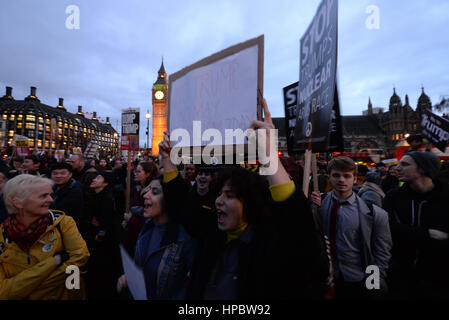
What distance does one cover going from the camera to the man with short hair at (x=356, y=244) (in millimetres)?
2369

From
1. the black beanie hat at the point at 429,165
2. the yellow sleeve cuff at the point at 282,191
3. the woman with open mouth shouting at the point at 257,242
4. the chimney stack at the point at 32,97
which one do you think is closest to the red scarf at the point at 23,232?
the woman with open mouth shouting at the point at 257,242

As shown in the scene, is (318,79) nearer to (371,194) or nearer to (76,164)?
(371,194)

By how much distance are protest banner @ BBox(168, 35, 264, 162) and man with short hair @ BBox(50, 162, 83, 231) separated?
206 centimetres

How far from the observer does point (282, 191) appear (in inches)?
51.0

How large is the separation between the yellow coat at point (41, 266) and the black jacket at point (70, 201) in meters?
1.13

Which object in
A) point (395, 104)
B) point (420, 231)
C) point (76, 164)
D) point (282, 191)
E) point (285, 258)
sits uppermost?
point (395, 104)

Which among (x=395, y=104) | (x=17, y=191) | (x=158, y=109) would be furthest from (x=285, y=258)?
(x=395, y=104)

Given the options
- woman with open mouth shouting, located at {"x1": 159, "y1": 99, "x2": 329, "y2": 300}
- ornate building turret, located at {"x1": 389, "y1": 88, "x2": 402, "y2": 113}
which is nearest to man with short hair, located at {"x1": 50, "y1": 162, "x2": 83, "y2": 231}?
woman with open mouth shouting, located at {"x1": 159, "y1": 99, "x2": 329, "y2": 300}

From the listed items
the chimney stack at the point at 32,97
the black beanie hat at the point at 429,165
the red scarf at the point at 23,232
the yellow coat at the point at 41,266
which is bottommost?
the yellow coat at the point at 41,266

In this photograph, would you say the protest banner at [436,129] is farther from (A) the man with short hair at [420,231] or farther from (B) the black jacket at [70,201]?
(B) the black jacket at [70,201]

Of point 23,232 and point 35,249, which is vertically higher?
point 23,232

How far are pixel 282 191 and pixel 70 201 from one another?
336cm

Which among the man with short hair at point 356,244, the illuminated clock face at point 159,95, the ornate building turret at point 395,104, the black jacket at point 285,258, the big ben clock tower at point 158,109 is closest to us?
the black jacket at point 285,258

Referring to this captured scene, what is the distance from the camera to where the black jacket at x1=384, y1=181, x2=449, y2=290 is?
2141mm
